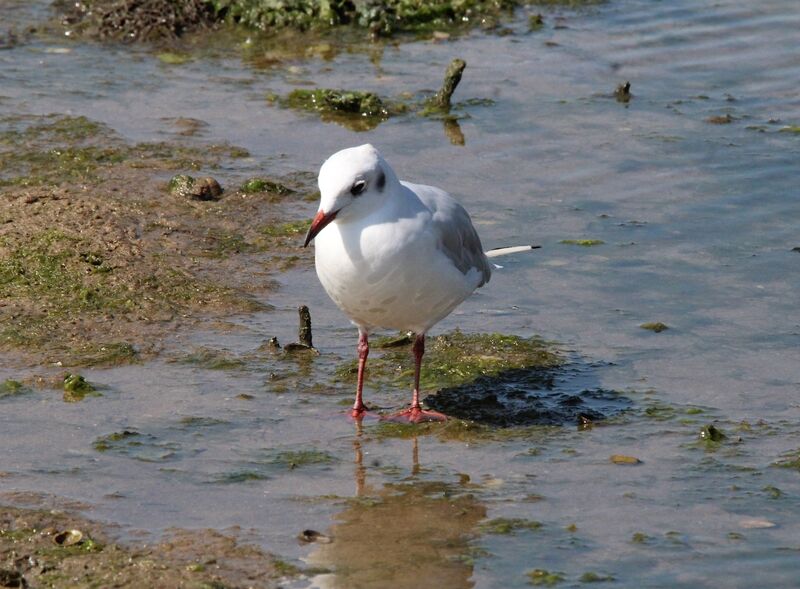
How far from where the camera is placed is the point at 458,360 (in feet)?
23.4

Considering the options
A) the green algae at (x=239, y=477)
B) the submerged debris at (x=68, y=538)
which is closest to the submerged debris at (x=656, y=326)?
the green algae at (x=239, y=477)

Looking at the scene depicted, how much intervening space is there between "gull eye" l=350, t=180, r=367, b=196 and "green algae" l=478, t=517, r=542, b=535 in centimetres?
150

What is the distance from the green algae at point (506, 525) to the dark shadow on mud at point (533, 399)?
1.08 metres

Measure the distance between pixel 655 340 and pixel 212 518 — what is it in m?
2.98

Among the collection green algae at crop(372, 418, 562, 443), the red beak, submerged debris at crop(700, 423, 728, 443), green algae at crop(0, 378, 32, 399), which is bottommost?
green algae at crop(372, 418, 562, 443)

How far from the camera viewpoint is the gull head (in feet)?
19.2

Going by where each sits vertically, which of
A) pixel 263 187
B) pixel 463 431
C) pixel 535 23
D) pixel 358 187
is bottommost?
pixel 463 431

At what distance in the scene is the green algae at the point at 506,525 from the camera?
5305 mm

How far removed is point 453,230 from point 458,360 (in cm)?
93

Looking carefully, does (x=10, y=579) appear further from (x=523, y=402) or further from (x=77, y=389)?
(x=523, y=402)

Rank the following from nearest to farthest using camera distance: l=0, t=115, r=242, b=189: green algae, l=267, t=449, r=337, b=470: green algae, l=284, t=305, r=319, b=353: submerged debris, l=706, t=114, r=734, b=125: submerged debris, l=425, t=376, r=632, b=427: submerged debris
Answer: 1. l=267, t=449, r=337, b=470: green algae
2. l=425, t=376, r=632, b=427: submerged debris
3. l=284, t=305, r=319, b=353: submerged debris
4. l=0, t=115, r=242, b=189: green algae
5. l=706, t=114, r=734, b=125: submerged debris

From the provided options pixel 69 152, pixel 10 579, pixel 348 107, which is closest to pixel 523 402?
pixel 10 579

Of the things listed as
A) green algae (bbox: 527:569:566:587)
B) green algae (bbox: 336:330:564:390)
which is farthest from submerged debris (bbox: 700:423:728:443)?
green algae (bbox: 527:569:566:587)

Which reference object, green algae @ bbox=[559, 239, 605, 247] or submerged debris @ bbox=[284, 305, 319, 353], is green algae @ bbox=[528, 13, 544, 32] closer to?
green algae @ bbox=[559, 239, 605, 247]
